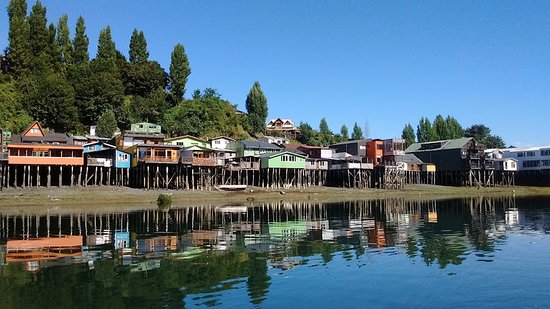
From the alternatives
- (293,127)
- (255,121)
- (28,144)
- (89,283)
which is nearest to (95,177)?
(28,144)

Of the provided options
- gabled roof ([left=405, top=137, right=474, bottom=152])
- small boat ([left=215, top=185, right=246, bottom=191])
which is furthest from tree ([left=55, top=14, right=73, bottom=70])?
gabled roof ([left=405, top=137, right=474, bottom=152])

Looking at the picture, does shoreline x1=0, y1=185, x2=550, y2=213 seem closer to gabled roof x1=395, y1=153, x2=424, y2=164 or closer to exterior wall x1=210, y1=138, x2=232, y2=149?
gabled roof x1=395, y1=153, x2=424, y2=164

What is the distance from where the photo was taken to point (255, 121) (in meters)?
134

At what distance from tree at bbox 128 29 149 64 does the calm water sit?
94.3 meters

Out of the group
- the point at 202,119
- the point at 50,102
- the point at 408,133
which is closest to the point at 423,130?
the point at 408,133

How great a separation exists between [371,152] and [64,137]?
61.7 metres

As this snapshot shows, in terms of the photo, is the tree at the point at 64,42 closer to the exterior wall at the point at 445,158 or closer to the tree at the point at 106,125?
the tree at the point at 106,125

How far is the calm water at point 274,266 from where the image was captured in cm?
1488

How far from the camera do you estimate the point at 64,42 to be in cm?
11100

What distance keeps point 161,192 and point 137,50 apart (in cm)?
6773

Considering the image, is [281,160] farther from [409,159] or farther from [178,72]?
[178,72]

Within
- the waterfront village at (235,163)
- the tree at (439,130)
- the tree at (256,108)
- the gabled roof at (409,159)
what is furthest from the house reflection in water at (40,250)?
the tree at (439,130)

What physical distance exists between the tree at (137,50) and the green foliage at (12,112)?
3767 centimetres

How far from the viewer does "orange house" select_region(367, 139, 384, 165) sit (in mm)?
100125
